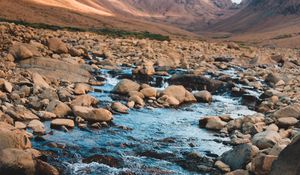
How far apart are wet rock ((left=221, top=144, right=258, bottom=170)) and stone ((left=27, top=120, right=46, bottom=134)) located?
253 inches

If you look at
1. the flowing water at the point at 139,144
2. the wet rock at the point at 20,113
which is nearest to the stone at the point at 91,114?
the flowing water at the point at 139,144

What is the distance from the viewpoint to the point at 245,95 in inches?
1098

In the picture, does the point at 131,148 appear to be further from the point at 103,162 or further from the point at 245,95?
the point at 245,95

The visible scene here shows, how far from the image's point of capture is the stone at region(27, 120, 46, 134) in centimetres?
1559

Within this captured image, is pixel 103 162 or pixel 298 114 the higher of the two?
pixel 298 114

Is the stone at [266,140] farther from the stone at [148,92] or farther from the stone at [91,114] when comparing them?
the stone at [148,92]

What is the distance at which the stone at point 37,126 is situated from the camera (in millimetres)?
15591

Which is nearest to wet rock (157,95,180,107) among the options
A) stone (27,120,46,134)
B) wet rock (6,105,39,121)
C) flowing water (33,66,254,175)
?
flowing water (33,66,254,175)

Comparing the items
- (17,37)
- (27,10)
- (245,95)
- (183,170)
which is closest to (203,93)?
(245,95)

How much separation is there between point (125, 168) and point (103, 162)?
2.65 ft

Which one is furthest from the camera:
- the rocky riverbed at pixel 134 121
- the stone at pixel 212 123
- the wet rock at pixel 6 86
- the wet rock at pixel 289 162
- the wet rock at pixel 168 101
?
the wet rock at pixel 168 101

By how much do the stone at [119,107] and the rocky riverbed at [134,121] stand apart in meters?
0.07

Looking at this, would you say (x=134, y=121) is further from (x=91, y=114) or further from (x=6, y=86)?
(x=6, y=86)

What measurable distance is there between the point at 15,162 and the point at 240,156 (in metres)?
6.73
